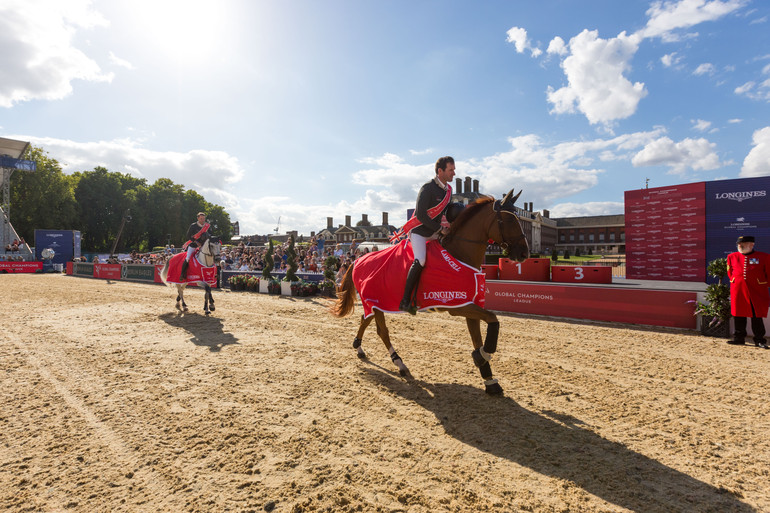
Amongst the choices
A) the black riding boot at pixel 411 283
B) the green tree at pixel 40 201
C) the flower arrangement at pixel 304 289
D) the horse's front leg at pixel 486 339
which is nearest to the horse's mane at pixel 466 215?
the black riding boot at pixel 411 283

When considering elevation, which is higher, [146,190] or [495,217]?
[146,190]

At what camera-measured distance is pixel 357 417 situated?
12.8 feet

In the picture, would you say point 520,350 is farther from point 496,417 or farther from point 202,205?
point 202,205

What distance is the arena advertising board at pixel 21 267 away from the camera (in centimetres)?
3014

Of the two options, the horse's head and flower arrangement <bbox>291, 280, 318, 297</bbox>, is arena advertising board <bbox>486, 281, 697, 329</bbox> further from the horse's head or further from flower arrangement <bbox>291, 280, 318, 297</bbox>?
flower arrangement <bbox>291, 280, 318, 297</bbox>

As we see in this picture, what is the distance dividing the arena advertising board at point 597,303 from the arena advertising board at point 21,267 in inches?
1583

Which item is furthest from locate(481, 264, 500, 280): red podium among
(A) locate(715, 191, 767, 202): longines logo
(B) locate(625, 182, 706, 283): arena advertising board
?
(A) locate(715, 191, 767, 202): longines logo

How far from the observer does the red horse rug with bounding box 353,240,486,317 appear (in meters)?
4.57

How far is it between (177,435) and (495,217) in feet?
14.2

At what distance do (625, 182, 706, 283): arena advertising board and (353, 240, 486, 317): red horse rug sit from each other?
1710 centimetres

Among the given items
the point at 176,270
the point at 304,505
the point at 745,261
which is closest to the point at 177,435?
the point at 304,505

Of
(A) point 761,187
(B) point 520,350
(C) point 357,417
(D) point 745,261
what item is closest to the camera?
(C) point 357,417

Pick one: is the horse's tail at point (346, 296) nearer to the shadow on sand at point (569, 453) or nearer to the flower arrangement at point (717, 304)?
the shadow on sand at point (569, 453)

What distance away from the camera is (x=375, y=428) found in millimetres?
3676
